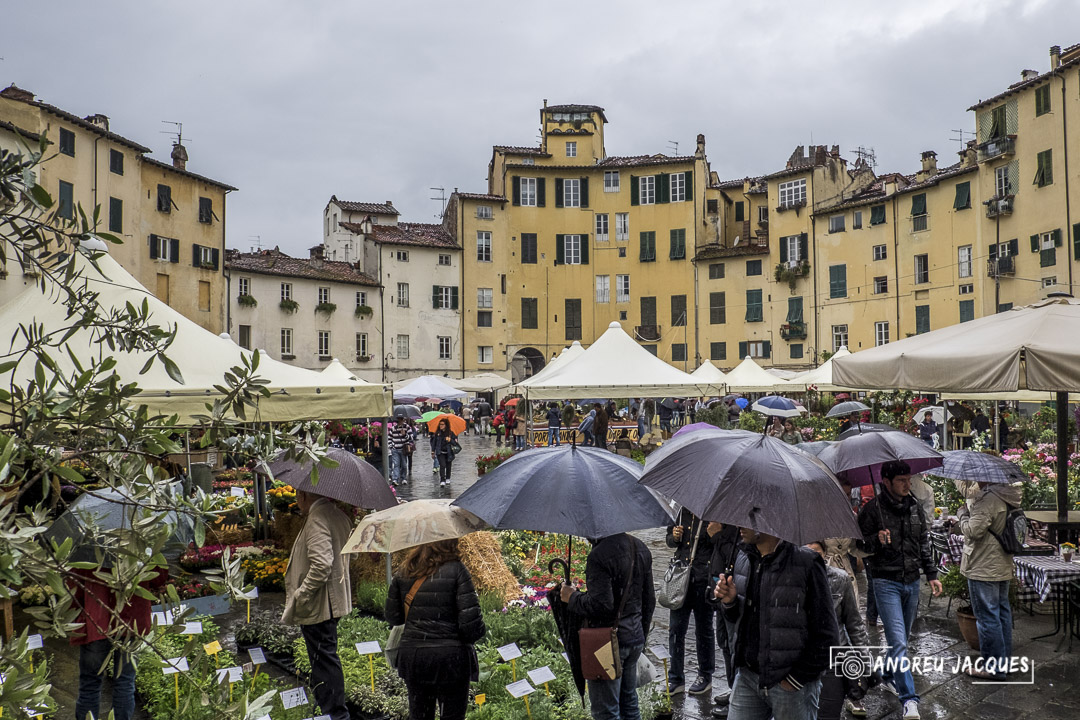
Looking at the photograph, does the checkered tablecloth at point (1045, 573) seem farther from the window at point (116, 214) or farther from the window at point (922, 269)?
the window at point (116, 214)

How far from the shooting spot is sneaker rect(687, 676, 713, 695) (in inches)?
232

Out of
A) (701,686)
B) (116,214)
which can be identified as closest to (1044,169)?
(701,686)

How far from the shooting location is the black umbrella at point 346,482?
16.5 feet

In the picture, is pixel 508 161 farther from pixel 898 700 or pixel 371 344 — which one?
pixel 898 700

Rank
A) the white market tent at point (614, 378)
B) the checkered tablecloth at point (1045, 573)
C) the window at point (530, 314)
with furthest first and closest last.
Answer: the window at point (530, 314)
the white market tent at point (614, 378)
the checkered tablecloth at point (1045, 573)

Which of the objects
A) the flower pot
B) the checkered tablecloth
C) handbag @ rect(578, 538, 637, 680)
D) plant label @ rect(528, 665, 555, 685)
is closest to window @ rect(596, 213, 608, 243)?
Result: the checkered tablecloth

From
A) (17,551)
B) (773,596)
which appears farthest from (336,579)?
(17,551)

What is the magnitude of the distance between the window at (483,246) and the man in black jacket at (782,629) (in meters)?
42.2

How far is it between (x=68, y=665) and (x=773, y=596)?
6.03 metres

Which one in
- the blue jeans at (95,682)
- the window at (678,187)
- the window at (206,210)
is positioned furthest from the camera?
the window at (678,187)

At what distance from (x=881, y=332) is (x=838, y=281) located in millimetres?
3502

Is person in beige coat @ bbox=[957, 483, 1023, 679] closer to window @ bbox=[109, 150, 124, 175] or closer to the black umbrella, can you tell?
the black umbrella

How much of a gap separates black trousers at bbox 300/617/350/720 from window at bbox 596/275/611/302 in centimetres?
4093

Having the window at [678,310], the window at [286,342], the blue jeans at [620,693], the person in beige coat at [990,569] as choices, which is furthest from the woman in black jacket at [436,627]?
the window at [678,310]
